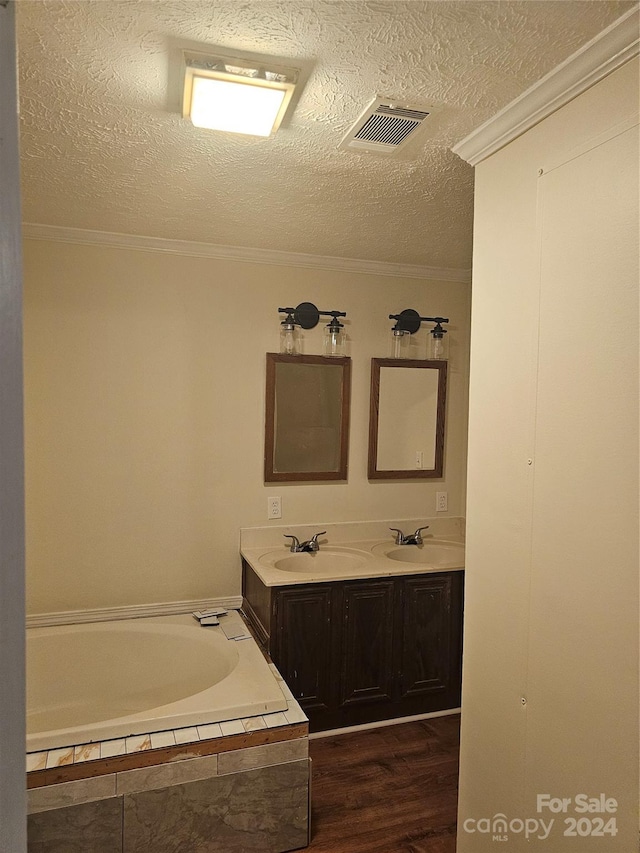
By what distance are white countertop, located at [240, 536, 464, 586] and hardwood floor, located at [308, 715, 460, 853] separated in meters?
0.84

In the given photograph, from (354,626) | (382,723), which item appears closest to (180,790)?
(354,626)

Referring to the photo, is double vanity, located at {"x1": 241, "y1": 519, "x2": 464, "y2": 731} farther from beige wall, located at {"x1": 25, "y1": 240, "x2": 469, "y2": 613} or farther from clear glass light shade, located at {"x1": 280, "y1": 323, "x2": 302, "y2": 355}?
clear glass light shade, located at {"x1": 280, "y1": 323, "x2": 302, "y2": 355}

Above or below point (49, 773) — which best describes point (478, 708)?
above

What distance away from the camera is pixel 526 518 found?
166 cm

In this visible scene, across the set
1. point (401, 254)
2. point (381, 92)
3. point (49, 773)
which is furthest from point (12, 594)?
point (401, 254)

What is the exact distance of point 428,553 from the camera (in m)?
3.56

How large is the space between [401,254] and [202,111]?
6.22 feet

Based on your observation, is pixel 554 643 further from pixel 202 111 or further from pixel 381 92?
pixel 202 111

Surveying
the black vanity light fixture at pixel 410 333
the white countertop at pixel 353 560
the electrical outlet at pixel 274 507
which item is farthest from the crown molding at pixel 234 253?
the white countertop at pixel 353 560

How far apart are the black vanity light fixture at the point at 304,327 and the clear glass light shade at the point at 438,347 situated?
0.60m

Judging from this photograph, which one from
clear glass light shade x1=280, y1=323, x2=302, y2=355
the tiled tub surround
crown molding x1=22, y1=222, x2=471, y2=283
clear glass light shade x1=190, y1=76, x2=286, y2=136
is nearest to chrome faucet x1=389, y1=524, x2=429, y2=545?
clear glass light shade x1=280, y1=323, x2=302, y2=355

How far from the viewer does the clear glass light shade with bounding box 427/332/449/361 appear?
367cm

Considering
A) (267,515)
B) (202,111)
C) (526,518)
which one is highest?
(202,111)

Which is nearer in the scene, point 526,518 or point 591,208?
point 591,208
